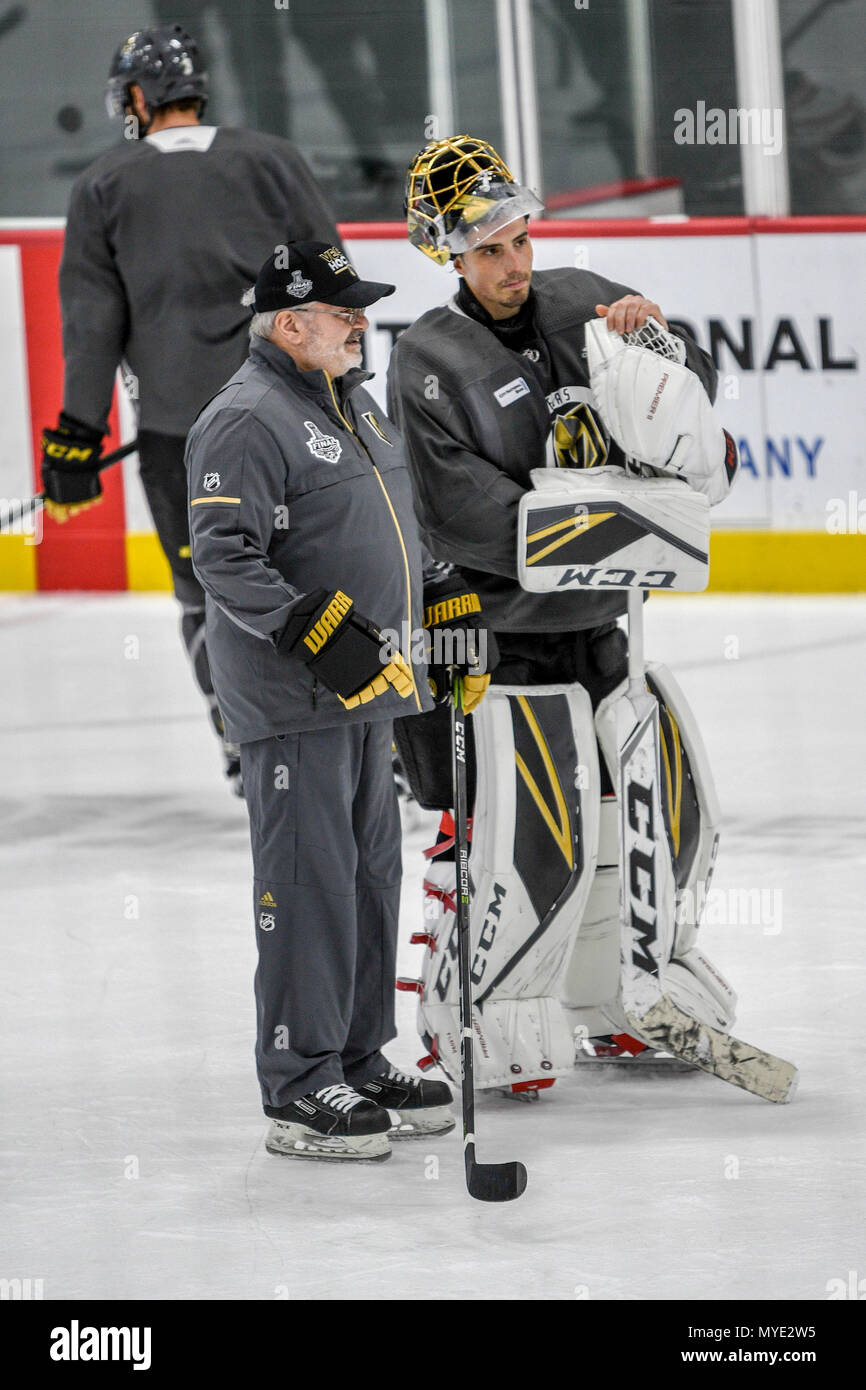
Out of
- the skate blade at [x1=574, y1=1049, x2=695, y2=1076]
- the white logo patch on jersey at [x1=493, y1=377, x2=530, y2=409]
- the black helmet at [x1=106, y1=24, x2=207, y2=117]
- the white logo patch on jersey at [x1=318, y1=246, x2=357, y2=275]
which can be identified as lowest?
the skate blade at [x1=574, y1=1049, x2=695, y2=1076]

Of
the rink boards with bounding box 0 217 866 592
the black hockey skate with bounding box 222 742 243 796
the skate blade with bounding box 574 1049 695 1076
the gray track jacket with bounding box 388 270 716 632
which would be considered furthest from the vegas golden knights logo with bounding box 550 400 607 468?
the rink boards with bounding box 0 217 866 592

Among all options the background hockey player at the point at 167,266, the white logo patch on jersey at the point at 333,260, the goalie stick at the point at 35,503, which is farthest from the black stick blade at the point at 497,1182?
the goalie stick at the point at 35,503

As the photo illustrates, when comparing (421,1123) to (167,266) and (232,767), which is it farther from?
(167,266)

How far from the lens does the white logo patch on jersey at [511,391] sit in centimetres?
333

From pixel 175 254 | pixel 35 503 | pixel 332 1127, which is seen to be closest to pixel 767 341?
pixel 35 503

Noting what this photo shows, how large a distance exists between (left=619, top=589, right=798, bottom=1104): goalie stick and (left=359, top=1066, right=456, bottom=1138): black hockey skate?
1.01 ft

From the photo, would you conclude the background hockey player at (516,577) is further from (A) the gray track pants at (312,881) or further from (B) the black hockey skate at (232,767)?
(B) the black hockey skate at (232,767)

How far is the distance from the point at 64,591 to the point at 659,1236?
6.12m

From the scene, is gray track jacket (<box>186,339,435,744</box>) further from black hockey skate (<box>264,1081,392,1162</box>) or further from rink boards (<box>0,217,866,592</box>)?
rink boards (<box>0,217,866,592</box>)

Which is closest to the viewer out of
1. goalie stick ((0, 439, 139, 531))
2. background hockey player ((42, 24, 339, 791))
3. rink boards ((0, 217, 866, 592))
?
background hockey player ((42, 24, 339, 791))

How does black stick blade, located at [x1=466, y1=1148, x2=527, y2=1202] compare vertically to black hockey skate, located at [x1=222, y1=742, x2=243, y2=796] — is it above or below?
below

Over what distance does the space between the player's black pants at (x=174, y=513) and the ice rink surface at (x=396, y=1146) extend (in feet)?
1.34

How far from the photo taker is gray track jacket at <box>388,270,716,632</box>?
10.8ft
